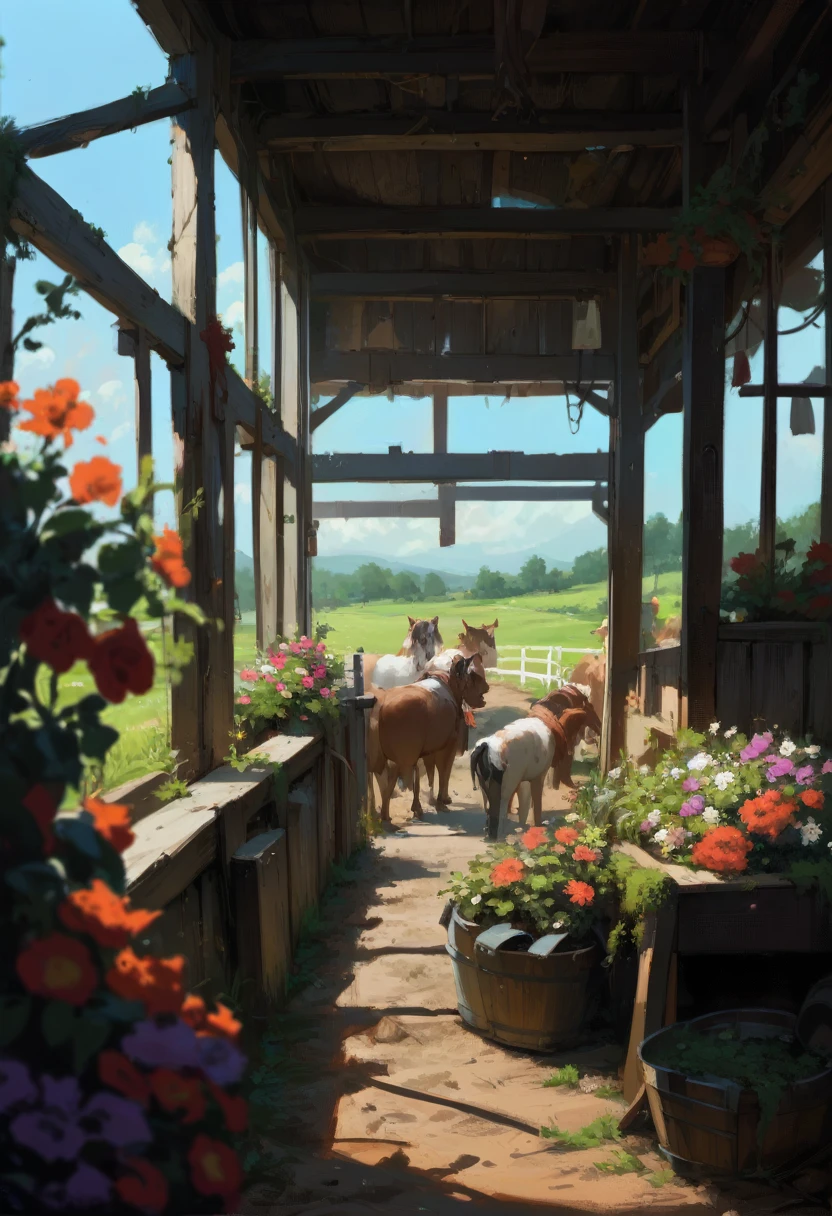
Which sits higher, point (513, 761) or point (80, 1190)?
point (80, 1190)

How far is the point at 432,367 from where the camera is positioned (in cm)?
983

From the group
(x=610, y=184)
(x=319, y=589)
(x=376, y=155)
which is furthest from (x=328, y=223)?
(x=319, y=589)

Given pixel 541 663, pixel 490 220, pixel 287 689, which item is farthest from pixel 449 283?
pixel 541 663

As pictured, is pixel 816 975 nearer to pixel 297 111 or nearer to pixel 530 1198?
pixel 530 1198

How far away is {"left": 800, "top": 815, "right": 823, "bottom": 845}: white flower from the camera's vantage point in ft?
12.4

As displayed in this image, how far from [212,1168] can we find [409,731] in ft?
25.2

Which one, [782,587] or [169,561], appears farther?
[782,587]

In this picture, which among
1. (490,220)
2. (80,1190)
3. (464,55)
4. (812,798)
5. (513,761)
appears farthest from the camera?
(513,761)

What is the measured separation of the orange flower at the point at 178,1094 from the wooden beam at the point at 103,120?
83.6 inches

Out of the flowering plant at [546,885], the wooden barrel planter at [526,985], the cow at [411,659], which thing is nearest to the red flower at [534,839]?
the flowering plant at [546,885]

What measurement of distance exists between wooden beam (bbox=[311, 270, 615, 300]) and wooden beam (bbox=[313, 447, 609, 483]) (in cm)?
320

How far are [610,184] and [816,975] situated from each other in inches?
222

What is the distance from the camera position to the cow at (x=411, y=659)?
39.4 ft

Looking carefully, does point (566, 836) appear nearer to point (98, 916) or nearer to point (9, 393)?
point (98, 916)
